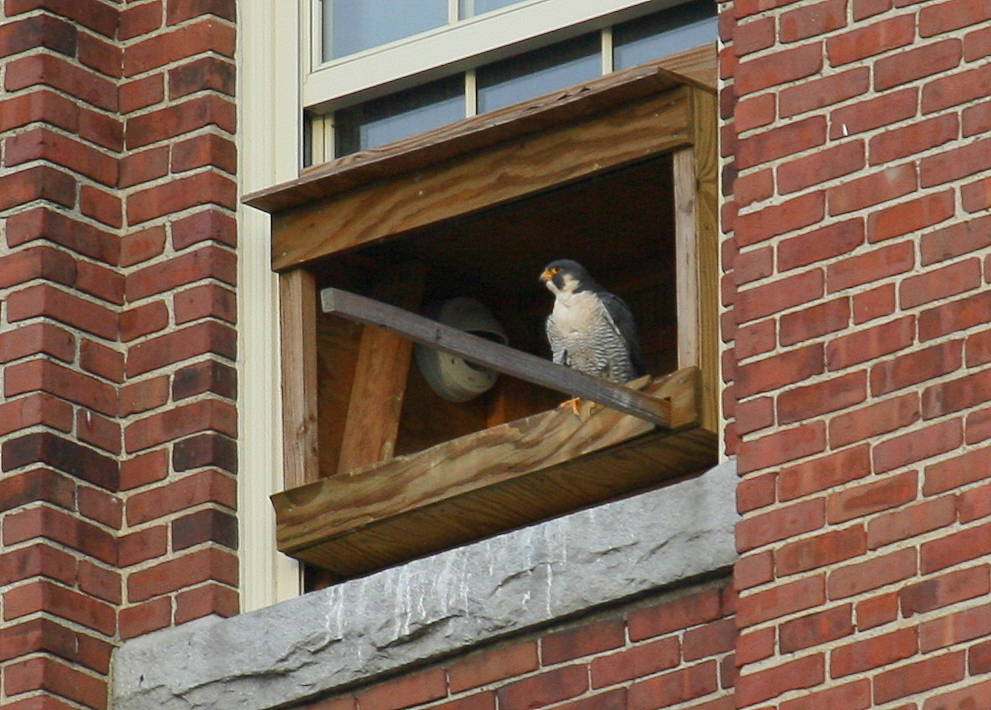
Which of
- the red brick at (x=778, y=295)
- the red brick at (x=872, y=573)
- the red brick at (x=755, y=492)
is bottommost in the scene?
the red brick at (x=872, y=573)

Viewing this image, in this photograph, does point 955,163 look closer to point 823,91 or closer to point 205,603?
point 823,91

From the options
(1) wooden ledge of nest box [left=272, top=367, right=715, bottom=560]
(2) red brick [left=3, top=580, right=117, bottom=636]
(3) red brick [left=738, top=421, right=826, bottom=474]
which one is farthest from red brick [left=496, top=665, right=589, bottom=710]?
(2) red brick [left=3, top=580, right=117, bottom=636]

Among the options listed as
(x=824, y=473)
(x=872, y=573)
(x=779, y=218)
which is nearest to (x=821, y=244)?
(x=779, y=218)

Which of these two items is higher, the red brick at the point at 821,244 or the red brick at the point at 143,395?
the red brick at the point at 143,395

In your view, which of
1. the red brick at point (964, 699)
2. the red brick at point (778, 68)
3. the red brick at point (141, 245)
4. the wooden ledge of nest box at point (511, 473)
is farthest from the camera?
the red brick at point (141, 245)

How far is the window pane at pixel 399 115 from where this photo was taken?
8164 millimetres

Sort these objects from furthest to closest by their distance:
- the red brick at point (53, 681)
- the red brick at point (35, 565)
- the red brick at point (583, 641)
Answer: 1. the red brick at point (35, 565)
2. the red brick at point (53, 681)
3. the red brick at point (583, 641)

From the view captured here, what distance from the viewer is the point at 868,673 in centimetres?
622

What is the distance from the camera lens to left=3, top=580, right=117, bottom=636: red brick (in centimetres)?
754

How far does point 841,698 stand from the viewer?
624cm

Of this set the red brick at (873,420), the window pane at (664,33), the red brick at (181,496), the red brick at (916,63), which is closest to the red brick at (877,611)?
the red brick at (873,420)

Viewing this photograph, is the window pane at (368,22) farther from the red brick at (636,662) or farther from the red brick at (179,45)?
the red brick at (636,662)

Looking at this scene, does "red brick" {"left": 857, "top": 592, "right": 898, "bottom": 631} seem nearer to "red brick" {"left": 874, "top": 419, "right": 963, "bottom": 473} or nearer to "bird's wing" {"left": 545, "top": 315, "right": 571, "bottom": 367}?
"red brick" {"left": 874, "top": 419, "right": 963, "bottom": 473}

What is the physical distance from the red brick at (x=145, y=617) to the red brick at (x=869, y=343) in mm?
2031
